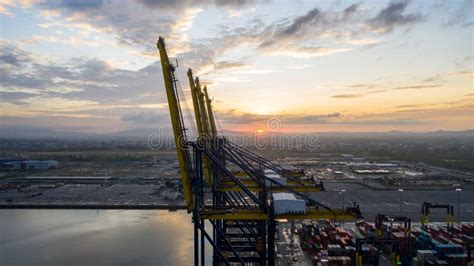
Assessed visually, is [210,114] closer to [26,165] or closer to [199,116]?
[199,116]

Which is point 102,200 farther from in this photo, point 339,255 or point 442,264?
point 442,264

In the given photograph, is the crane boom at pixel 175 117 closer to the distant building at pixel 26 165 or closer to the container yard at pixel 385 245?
the container yard at pixel 385 245

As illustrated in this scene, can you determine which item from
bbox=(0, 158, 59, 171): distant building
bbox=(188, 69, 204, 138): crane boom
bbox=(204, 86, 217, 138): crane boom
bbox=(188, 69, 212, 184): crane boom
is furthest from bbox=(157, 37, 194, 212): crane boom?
bbox=(0, 158, 59, 171): distant building

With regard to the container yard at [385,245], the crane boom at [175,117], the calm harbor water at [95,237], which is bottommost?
the calm harbor water at [95,237]

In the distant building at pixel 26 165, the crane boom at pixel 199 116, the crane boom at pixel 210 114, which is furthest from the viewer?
the distant building at pixel 26 165

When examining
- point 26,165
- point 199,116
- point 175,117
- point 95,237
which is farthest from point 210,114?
point 26,165

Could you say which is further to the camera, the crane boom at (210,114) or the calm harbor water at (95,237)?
the crane boom at (210,114)

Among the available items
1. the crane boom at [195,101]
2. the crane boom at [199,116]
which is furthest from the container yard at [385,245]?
the crane boom at [195,101]

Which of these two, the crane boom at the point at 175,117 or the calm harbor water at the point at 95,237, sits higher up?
the crane boom at the point at 175,117

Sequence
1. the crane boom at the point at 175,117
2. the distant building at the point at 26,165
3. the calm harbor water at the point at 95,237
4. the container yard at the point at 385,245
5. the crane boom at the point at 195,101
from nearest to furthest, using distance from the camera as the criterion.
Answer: the crane boom at the point at 175,117 < the container yard at the point at 385,245 < the crane boom at the point at 195,101 < the calm harbor water at the point at 95,237 < the distant building at the point at 26,165
